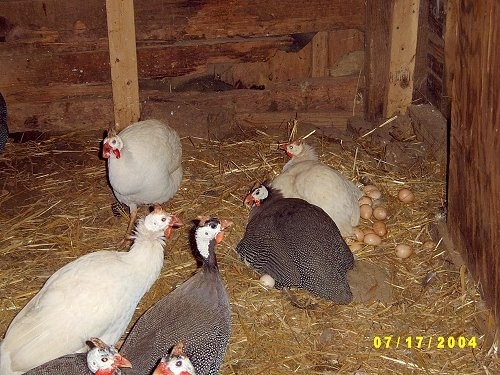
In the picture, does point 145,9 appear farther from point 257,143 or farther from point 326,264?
point 326,264

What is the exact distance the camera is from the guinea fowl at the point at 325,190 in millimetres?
4445

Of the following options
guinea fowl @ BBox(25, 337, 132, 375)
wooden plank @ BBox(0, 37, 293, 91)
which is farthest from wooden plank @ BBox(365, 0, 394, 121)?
guinea fowl @ BBox(25, 337, 132, 375)

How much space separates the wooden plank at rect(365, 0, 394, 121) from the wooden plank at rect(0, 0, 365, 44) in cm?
13

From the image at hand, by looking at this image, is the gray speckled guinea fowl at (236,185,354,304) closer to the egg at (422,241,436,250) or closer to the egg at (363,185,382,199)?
the egg at (422,241,436,250)

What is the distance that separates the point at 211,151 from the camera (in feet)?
18.7

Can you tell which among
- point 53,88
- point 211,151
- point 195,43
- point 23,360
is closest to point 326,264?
point 23,360

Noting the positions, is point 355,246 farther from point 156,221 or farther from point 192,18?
point 192,18

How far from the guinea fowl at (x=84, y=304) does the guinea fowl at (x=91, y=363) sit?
0.25 meters

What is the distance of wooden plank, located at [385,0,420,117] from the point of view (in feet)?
17.6

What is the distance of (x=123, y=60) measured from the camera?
538 cm

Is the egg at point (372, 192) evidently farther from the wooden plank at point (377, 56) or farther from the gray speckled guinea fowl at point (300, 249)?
the wooden plank at point (377, 56)

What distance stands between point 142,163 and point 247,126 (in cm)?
150

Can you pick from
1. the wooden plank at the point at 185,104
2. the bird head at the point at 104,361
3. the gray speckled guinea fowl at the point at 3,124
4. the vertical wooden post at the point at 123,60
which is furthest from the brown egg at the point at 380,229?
the gray speckled guinea fowl at the point at 3,124

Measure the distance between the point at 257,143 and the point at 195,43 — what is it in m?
0.89
